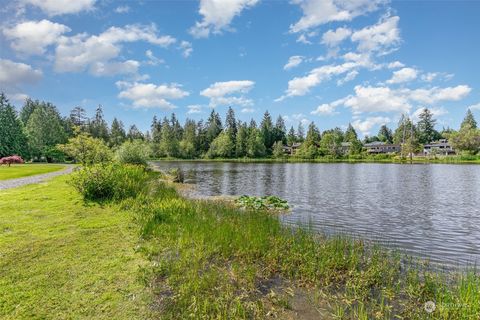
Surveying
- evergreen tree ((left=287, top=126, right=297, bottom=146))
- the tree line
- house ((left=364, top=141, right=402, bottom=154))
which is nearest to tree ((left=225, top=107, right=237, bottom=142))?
the tree line

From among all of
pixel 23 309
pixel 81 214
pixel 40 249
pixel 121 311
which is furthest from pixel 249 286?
pixel 81 214

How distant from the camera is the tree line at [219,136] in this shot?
68.4 m

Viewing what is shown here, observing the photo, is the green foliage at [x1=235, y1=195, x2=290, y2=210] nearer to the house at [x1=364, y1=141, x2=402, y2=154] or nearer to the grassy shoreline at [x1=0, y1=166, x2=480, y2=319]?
the grassy shoreline at [x1=0, y1=166, x2=480, y2=319]

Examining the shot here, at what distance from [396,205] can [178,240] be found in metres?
15.5

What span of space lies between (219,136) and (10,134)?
63.4m

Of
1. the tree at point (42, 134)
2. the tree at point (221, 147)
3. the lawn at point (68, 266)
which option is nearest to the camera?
the lawn at point (68, 266)

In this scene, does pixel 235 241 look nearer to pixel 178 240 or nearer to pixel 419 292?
pixel 178 240

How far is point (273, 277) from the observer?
6.73 m

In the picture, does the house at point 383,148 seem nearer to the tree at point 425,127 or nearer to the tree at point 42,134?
the tree at point 425,127

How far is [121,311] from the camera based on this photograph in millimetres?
4789

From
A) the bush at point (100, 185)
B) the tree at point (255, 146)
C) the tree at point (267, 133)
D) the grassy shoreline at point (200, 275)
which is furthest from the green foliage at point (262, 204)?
the tree at point (267, 133)

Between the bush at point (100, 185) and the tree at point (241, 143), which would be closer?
the bush at point (100, 185)

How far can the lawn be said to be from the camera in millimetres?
4797

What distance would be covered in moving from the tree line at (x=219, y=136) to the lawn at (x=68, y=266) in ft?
219
